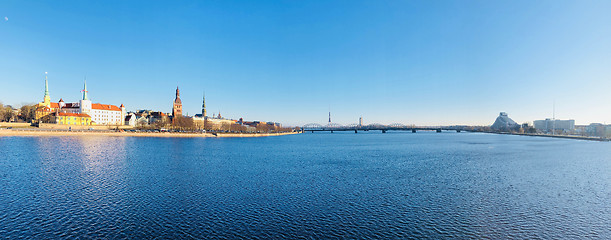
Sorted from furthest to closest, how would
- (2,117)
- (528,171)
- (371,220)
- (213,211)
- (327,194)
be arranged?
(2,117)
(528,171)
(327,194)
(213,211)
(371,220)

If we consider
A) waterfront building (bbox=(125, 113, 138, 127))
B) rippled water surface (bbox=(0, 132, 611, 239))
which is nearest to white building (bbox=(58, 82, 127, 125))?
waterfront building (bbox=(125, 113, 138, 127))

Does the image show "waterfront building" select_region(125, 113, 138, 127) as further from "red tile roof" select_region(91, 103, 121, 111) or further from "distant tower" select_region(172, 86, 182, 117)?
"distant tower" select_region(172, 86, 182, 117)

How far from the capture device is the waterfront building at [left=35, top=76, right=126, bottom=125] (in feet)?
340

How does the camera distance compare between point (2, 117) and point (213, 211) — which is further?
point (2, 117)

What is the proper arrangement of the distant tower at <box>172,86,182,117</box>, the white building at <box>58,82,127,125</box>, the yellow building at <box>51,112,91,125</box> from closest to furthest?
the yellow building at <box>51,112,91,125</box> → the white building at <box>58,82,127,125</box> → the distant tower at <box>172,86,182,117</box>

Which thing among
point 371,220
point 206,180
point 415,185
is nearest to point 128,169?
point 206,180

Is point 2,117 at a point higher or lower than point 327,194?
higher

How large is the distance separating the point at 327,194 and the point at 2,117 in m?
122

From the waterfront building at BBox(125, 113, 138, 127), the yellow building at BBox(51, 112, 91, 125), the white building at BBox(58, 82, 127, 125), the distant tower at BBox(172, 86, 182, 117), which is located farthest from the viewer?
the distant tower at BBox(172, 86, 182, 117)

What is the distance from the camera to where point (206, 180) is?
2434 cm

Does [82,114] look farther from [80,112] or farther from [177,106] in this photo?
[177,106]

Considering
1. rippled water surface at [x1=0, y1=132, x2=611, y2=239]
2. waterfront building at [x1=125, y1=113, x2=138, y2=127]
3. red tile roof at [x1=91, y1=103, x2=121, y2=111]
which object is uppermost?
red tile roof at [x1=91, y1=103, x2=121, y2=111]

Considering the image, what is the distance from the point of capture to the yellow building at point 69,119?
102m

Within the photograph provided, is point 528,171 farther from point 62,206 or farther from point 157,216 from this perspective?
point 62,206
